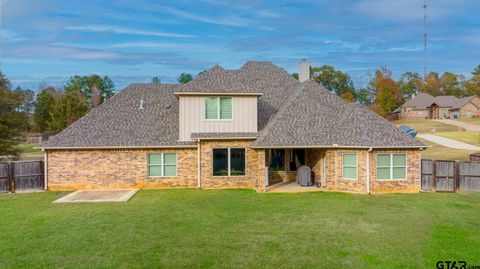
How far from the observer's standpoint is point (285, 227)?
12.0m

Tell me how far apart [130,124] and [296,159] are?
9.21m

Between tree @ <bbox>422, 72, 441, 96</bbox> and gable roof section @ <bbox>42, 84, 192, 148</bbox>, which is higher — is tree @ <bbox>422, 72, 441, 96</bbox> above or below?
above

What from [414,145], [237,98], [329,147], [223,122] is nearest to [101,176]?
[223,122]

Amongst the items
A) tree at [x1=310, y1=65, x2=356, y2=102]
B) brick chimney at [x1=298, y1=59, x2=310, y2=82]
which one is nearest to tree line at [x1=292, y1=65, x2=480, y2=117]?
tree at [x1=310, y1=65, x2=356, y2=102]

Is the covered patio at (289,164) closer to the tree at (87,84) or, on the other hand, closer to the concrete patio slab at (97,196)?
the concrete patio slab at (97,196)

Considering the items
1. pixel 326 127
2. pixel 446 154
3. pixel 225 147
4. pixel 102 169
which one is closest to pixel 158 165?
pixel 102 169

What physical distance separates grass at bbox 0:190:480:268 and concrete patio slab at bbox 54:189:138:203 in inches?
25.8

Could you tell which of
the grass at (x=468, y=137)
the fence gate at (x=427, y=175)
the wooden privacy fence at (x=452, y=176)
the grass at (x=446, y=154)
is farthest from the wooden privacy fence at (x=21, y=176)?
the grass at (x=468, y=137)

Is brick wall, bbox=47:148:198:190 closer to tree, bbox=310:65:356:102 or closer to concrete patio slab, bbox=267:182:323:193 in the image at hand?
concrete patio slab, bbox=267:182:323:193

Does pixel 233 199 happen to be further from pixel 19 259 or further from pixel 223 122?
pixel 19 259

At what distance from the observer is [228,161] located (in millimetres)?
19312

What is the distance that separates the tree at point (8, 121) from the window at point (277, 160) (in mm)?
19711

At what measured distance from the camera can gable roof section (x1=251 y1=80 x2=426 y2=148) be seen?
1780 cm

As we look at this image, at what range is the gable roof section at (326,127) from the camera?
1780 centimetres
